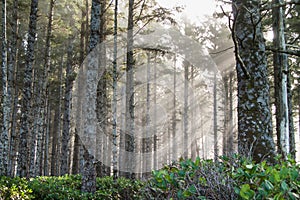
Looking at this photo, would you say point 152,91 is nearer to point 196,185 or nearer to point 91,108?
point 91,108

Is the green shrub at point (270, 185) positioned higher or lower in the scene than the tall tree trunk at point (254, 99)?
lower

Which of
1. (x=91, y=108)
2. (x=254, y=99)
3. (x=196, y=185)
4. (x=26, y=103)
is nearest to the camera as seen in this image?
(x=196, y=185)

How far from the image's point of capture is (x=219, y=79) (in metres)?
25.5

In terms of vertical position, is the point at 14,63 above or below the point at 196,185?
above

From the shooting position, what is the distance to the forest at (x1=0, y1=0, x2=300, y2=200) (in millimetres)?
2807

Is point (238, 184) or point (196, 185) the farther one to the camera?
point (196, 185)

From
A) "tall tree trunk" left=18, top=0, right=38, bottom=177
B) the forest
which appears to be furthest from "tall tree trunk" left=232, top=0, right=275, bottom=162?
"tall tree trunk" left=18, top=0, right=38, bottom=177

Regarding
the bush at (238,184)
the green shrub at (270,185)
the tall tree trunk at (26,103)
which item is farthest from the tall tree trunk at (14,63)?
the green shrub at (270,185)

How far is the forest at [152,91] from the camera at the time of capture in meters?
2.81

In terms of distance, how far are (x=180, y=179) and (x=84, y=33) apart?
14130 mm

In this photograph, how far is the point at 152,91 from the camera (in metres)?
29.1

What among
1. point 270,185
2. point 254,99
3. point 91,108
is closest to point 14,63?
point 91,108

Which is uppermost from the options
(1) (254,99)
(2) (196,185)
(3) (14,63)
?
(3) (14,63)

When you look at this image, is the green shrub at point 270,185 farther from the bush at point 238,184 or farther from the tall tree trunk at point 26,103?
the tall tree trunk at point 26,103
